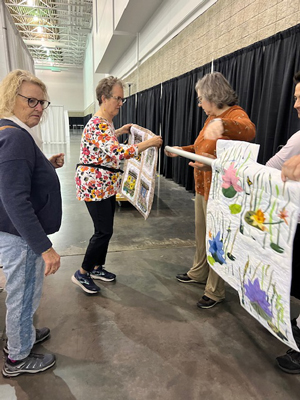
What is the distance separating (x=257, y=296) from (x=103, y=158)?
4.02 feet

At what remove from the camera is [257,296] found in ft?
3.84

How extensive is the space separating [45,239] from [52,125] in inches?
625

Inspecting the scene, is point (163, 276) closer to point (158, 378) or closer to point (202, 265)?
point (202, 265)

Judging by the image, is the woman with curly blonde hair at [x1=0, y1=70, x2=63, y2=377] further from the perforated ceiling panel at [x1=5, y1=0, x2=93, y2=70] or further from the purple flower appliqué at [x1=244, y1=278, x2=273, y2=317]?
the perforated ceiling panel at [x1=5, y1=0, x2=93, y2=70]

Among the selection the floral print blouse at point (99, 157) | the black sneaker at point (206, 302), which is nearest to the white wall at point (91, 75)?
the floral print blouse at point (99, 157)

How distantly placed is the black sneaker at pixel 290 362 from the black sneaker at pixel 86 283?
1277mm

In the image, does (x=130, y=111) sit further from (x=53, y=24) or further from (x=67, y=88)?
(x=67, y=88)

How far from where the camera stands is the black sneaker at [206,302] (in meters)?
2.05

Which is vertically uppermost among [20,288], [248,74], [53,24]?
[53,24]

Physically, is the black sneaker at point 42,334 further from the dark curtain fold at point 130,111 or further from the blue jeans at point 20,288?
the dark curtain fold at point 130,111

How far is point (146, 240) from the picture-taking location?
10.6ft

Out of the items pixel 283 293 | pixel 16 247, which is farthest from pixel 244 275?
pixel 16 247

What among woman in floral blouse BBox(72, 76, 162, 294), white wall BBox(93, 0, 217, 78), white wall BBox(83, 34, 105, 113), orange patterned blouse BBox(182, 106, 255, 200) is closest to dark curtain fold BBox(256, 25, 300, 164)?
orange patterned blouse BBox(182, 106, 255, 200)

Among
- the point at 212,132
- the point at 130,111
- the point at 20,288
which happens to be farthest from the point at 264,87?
the point at 130,111
